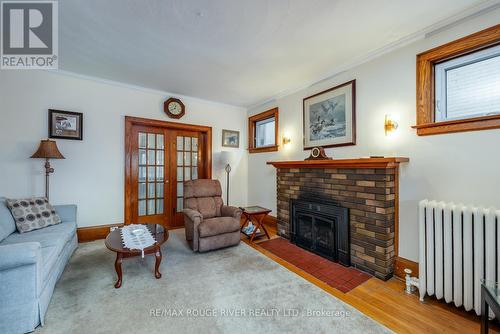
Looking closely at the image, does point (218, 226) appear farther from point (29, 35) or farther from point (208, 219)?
point (29, 35)

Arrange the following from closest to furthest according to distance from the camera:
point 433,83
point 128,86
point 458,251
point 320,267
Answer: point 458,251 < point 433,83 < point 320,267 < point 128,86

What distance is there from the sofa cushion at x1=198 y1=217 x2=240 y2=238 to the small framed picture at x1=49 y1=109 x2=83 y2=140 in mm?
2405

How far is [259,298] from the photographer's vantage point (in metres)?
1.94

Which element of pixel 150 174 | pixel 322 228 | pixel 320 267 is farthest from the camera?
pixel 150 174

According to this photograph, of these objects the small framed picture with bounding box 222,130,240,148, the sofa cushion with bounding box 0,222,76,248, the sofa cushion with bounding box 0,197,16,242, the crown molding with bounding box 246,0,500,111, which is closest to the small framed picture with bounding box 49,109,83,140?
the sofa cushion with bounding box 0,197,16,242

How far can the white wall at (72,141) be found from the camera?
9.46 ft

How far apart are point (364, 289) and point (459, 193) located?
127cm

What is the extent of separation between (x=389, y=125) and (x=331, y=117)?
833mm

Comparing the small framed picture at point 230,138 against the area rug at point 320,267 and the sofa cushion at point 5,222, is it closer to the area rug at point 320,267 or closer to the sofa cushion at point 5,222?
the area rug at point 320,267

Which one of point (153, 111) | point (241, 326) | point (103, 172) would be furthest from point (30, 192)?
point (241, 326)

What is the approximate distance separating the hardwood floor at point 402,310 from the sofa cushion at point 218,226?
124cm

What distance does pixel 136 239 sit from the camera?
2.28 meters

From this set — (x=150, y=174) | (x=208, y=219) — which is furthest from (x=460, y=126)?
(x=150, y=174)

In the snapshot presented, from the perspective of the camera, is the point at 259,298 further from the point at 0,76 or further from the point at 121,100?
the point at 0,76
